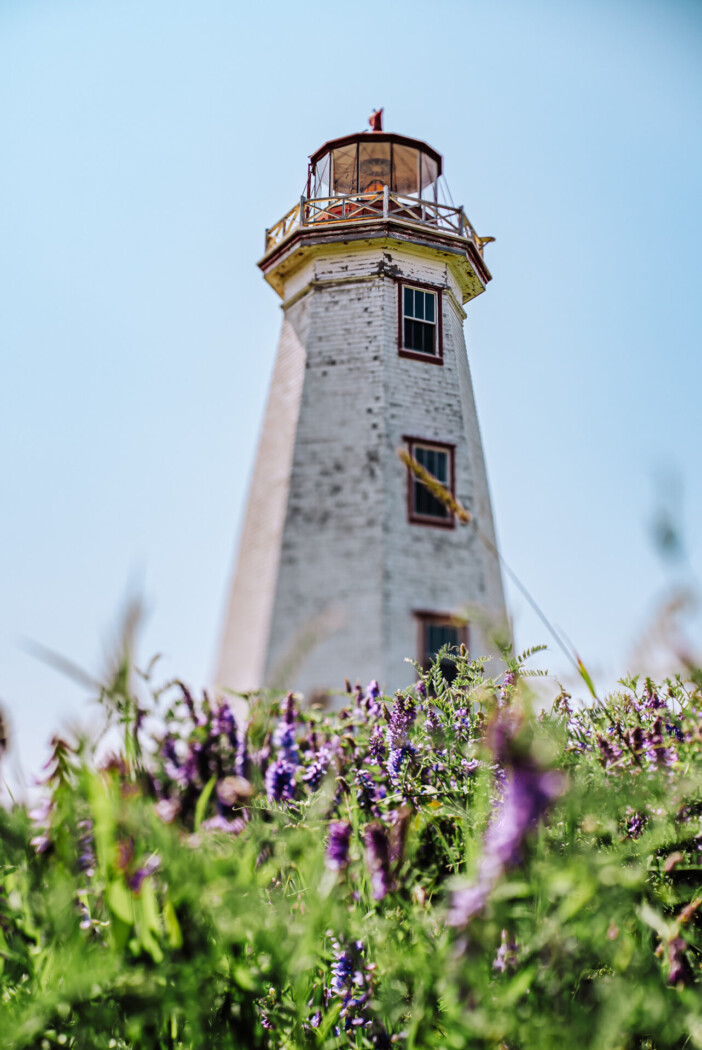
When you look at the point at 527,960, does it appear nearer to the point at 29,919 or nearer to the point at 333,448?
the point at 29,919

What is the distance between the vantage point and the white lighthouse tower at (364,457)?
326 inches

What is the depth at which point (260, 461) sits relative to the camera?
9812 mm

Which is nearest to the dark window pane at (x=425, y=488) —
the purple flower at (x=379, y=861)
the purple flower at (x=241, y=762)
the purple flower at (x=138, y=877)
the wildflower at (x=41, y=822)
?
the purple flower at (x=241, y=762)

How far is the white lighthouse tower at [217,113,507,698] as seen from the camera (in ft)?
27.2

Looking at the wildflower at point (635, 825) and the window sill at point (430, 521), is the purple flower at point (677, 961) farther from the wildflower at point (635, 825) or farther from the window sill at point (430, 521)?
the window sill at point (430, 521)

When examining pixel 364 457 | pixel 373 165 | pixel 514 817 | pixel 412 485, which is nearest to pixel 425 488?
pixel 412 485

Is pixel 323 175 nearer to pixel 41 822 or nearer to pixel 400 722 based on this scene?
pixel 400 722

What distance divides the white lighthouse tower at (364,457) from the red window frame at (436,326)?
0.02 m

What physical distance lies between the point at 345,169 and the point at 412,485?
6.91m

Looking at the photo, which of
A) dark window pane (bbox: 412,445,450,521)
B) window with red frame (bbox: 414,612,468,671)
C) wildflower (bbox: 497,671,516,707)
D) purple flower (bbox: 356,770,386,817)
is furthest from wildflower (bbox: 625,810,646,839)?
dark window pane (bbox: 412,445,450,521)

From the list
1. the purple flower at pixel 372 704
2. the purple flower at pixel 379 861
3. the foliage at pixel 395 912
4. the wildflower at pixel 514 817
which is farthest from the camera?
the purple flower at pixel 372 704

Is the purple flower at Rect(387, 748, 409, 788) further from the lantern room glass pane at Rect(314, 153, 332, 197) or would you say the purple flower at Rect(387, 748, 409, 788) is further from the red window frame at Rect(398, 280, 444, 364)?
the lantern room glass pane at Rect(314, 153, 332, 197)

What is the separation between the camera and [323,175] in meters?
12.8

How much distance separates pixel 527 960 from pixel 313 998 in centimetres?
93
